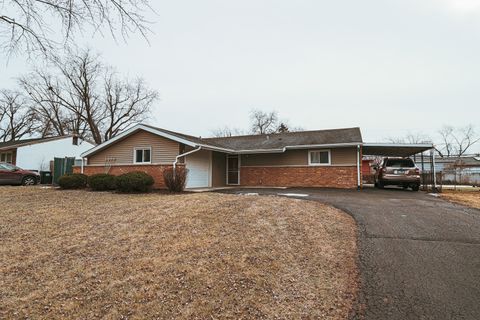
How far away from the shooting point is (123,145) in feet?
51.6

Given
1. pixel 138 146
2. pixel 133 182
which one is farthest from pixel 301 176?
pixel 138 146

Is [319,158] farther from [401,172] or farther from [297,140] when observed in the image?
[401,172]

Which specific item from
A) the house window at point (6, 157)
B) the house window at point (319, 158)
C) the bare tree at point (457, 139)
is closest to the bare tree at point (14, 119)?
the house window at point (6, 157)

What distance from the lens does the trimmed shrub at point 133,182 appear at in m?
11.7

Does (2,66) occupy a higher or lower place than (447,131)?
lower

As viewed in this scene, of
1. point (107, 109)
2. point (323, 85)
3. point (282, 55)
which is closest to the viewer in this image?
point (282, 55)

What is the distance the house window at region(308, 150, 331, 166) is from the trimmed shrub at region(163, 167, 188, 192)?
7.39 m

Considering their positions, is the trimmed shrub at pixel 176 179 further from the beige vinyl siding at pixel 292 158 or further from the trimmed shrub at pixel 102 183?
the beige vinyl siding at pixel 292 158

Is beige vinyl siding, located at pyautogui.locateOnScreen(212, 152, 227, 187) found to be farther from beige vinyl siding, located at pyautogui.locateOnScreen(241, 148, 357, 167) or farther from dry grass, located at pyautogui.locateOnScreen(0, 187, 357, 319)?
dry grass, located at pyautogui.locateOnScreen(0, 187, 357, 319)

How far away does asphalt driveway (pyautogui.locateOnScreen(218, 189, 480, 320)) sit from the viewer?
2.91m

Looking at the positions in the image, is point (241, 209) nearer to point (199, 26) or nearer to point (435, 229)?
point (435, 229)

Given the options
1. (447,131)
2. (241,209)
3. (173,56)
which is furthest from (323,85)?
(447,131)

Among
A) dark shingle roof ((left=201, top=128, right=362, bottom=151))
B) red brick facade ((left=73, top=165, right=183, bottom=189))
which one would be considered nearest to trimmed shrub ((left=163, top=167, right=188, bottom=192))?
red brick facade ((left=73, top=165, right=183, bottom=189))

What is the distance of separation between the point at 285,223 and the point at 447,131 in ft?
200
